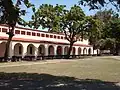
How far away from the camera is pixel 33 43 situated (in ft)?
212

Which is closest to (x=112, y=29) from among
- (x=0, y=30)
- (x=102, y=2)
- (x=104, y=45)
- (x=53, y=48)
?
(x=104, y=45)

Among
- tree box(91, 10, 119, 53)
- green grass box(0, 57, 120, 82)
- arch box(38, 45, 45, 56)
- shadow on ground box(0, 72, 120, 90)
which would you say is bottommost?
shadow on ground box(0, 72, 120, 90)

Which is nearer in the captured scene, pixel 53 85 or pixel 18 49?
pixel 53 85

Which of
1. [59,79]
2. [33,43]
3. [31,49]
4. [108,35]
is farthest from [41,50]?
[59,79]

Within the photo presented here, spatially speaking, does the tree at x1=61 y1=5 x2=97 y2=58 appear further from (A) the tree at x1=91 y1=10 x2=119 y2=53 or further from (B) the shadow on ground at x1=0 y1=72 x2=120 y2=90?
(B) the shadow on ground at x1=0 y1=72 x2=120 y2=90

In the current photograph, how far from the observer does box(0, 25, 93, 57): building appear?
58062mm

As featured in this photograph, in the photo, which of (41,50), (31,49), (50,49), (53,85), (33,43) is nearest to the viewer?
(53,85)

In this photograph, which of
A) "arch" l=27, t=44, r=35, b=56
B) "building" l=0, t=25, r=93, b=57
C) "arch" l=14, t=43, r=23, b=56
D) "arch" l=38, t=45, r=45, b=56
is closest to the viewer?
"building" l=0, t=25, r=93, b=57

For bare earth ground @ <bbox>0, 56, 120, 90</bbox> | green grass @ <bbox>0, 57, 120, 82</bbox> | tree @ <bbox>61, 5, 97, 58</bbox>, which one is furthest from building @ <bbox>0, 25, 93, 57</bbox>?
bare earth ground @ <bbox>0, 56, 120, 90</bbox>

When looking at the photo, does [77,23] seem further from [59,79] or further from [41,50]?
[59,79]

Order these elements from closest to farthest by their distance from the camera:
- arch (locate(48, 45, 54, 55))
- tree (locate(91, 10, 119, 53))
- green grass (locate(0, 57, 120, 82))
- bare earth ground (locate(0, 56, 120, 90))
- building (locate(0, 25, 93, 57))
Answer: bare earth ground (locate(0, 56, 120, 90))
green grass (locate(0, 57, 120, 82))
building (locate(0, 25, 93, 57))
arch (locate(48, 45, 54, 55))
tree (locate(91, 10, 119, 53))

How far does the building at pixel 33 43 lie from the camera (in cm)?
5806

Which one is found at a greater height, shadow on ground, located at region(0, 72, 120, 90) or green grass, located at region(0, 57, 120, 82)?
green grass, located at region(0, 57, 120, 82)

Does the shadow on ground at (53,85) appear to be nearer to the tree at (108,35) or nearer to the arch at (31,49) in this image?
the arch at (31,49)
